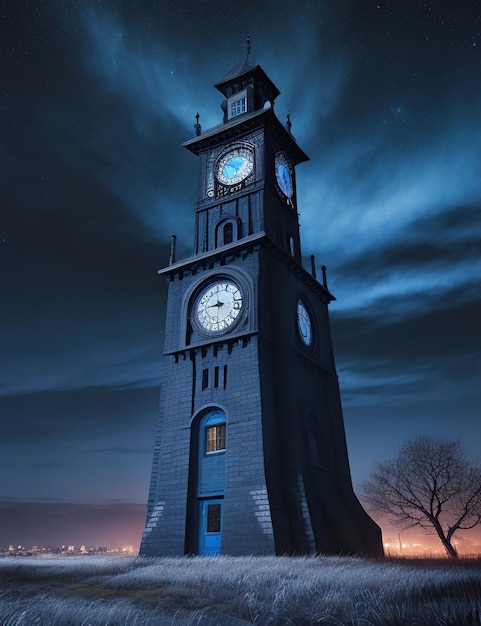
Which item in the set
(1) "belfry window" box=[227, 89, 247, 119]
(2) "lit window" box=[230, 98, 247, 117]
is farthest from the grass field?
(1) "belfry window" box=[227, 89, 247, 119]

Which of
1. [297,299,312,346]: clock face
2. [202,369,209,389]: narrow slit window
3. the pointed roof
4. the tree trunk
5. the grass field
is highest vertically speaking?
the pointed roof

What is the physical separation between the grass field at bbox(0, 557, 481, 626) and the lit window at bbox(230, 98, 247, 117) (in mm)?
41273

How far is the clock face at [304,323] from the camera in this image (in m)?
35.8

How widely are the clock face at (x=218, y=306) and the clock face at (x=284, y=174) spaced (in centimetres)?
1229

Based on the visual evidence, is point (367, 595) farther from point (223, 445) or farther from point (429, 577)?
point (223, 445)

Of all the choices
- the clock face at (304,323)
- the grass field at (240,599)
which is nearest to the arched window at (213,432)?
the clock face at (304,323)

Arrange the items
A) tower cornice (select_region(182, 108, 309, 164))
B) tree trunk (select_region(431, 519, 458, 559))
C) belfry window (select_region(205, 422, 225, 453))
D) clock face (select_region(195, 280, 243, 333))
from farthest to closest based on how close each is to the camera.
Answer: tower cornice (select_region(182, 108, 309, 164)) < tree trunk (select_region(431, 519, 458, 559)) < clock face (select_region(195, 280, 243, 333)) < belfry window (select_region(205, 422, 225, 453))

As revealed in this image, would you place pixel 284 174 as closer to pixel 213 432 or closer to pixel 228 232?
pixel 228 232

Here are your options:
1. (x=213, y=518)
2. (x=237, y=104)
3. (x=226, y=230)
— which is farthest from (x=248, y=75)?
(x=213, y=518)

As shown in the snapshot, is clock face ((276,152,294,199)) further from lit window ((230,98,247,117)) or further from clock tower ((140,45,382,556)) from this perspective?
lit window ((230,98,247,117))

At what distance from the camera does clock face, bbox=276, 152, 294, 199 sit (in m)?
42.0

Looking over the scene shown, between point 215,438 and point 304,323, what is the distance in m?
11.8

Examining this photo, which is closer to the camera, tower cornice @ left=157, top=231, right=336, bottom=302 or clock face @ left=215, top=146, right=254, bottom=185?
tower cornice @ left=157, top=231, right=336, bottom=302

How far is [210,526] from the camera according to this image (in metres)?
27.8
